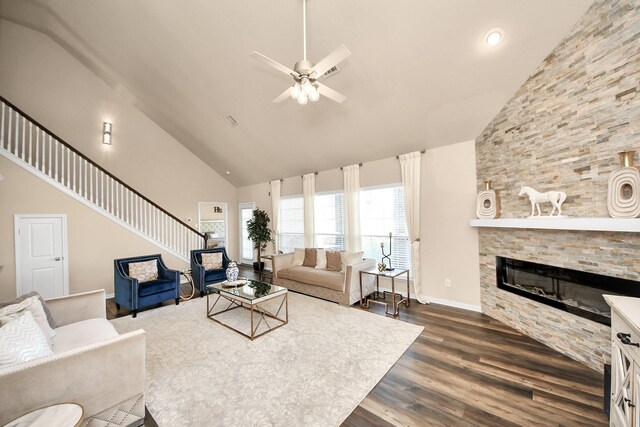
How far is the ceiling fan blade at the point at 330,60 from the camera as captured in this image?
201 cm

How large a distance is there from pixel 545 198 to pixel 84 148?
880 centimetres

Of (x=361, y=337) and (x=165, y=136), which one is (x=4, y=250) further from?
(x=361, y=337)

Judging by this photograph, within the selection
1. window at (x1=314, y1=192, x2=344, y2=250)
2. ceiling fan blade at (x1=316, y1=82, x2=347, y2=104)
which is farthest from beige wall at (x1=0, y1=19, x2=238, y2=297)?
ceiling fan blade at (x1=316, y1=82, x2=347, y2=104)

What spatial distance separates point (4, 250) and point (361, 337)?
5.81m

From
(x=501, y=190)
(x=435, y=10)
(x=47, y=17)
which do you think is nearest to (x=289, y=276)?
(x=501, y=190)

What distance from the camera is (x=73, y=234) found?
461cm

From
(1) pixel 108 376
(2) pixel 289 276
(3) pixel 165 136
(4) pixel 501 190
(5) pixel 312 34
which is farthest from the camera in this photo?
(3) pixel 165 136

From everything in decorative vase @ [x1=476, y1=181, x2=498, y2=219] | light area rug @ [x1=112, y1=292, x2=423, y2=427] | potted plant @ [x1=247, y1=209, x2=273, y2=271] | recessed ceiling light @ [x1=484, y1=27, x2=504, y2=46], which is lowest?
light area rug @ [x1=112, y1=292, x2=423, y2=427]

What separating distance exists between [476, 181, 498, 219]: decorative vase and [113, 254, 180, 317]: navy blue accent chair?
5.18 meters

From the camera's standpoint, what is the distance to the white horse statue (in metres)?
2.74

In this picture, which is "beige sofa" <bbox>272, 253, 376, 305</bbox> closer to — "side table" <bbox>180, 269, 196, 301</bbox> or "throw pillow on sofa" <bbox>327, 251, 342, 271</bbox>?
"throw pillow on sofa" <bbox>327, 251, 342, 271</bbox>

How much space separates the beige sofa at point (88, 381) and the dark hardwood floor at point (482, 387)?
32 cm

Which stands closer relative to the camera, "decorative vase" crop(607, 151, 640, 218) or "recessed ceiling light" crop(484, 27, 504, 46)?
"decorative vase" crop(607, 151, 640, 218)

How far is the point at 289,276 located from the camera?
5129 mm
